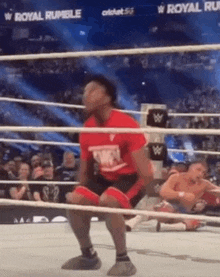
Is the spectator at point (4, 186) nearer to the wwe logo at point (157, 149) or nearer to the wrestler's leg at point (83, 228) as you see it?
the wrestler's leg at point (83, 228)

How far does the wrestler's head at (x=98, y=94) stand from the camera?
1652 millimetres

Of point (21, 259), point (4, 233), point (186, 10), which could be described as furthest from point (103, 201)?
point (186, 10)

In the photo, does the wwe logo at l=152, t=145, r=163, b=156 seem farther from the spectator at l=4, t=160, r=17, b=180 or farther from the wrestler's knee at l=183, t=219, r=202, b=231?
the spectator at l=4, t=160, r=17, b=180

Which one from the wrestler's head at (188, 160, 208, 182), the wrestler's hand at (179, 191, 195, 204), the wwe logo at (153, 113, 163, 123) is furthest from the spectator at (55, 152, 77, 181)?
the wwe logo at (153, 113, 163, 123)

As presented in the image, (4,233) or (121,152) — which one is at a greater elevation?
(121,152)

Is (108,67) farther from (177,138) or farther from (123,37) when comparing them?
(177,138)

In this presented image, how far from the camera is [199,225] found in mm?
2855

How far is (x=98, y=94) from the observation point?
1657 mm

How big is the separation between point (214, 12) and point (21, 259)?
24.9 ft

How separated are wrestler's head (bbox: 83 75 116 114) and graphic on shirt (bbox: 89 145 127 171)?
0.11 m

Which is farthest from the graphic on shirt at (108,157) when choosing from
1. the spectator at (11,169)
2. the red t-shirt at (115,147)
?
the spectator at (11,169)

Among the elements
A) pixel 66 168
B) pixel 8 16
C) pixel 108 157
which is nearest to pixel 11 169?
pixel 66 168

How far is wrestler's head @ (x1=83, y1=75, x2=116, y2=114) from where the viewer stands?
1652 millimetres

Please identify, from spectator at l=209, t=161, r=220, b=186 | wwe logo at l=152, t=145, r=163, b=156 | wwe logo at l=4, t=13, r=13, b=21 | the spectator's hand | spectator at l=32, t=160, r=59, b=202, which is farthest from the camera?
wwe logo at l=4, t=13, r=13, b=21
